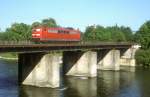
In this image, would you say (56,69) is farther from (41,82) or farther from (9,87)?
(9,87)

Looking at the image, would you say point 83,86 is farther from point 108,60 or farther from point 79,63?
point 108,60

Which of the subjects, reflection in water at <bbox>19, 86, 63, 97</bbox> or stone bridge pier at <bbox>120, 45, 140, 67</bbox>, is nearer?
reflection in water at <bbox>19, 86, 63, 97</bbox>

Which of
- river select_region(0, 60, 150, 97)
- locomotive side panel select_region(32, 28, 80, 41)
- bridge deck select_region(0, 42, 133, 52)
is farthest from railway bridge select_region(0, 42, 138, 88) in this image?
locomotive side panel select_region(32, 28, 80, 41)

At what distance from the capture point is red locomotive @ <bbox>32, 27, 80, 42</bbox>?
8556 cm

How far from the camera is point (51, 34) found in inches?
3501

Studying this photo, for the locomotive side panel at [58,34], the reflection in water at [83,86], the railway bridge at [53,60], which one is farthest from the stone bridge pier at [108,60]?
the reflection in water at [83,86]

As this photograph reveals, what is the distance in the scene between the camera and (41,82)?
2835 inches

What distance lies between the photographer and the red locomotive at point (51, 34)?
8556 centimetres

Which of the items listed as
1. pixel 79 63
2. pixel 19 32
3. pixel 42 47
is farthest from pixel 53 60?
pixel 19 32

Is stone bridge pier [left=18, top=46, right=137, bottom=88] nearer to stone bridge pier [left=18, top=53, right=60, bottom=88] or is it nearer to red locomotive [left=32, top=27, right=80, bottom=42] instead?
stone bridge pier [left=18, top=53, right=60, bottom=88]

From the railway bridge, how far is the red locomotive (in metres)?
4.57

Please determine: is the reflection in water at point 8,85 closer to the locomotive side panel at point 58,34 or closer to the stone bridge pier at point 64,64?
the stone bridge pier at point 64,64

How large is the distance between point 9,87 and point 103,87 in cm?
1896

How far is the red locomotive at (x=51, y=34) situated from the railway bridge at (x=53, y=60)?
4569 millimetres
